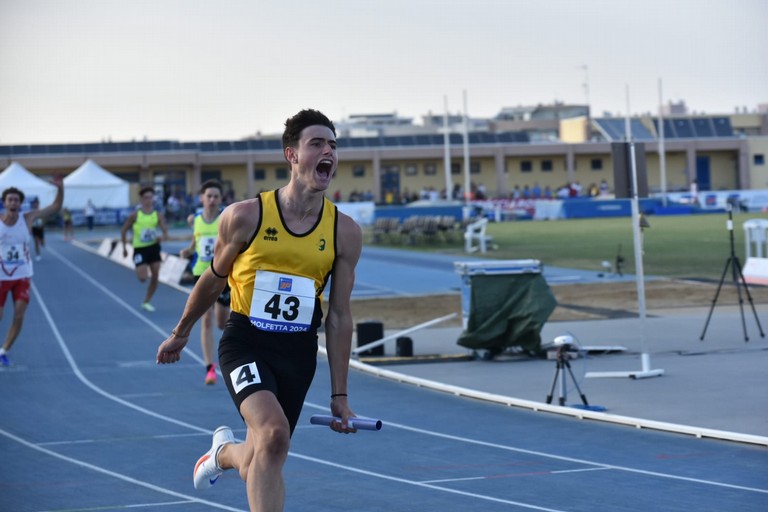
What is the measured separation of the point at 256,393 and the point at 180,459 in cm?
393

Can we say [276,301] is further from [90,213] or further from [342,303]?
[90,213]

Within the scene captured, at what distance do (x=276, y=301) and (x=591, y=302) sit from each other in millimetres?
16448

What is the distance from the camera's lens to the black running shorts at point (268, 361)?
5.72 metres

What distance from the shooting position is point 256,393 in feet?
18.5

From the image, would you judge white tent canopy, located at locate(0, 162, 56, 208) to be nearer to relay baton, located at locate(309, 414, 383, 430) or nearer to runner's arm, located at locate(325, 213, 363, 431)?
runner's arm, located at locate(325, 213, 363, 431)

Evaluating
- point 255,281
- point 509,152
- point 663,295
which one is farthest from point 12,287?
point 509,152

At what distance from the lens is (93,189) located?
6397cm

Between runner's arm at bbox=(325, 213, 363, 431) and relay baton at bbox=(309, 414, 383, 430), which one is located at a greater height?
runner's arm at bbox=(325, 213, 363, 431)

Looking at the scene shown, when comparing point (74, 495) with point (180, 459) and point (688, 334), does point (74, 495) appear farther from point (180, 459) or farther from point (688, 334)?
point (688, 334)

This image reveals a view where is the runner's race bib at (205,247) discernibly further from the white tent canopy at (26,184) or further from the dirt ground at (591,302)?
the white tent canopy at (26,184)

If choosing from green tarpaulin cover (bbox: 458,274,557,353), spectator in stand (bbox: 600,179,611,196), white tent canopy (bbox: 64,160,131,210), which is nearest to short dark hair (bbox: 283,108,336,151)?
green tarpaulin cover (bbox: 458,274,557,353)

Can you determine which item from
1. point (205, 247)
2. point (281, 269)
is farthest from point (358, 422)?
point (205, 247)

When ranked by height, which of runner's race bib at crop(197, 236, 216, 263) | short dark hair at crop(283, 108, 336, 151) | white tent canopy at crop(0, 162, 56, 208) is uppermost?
white tent canopy at crop(0, 162, 56, 208)

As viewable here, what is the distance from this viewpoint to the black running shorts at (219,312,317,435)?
18.8ft
